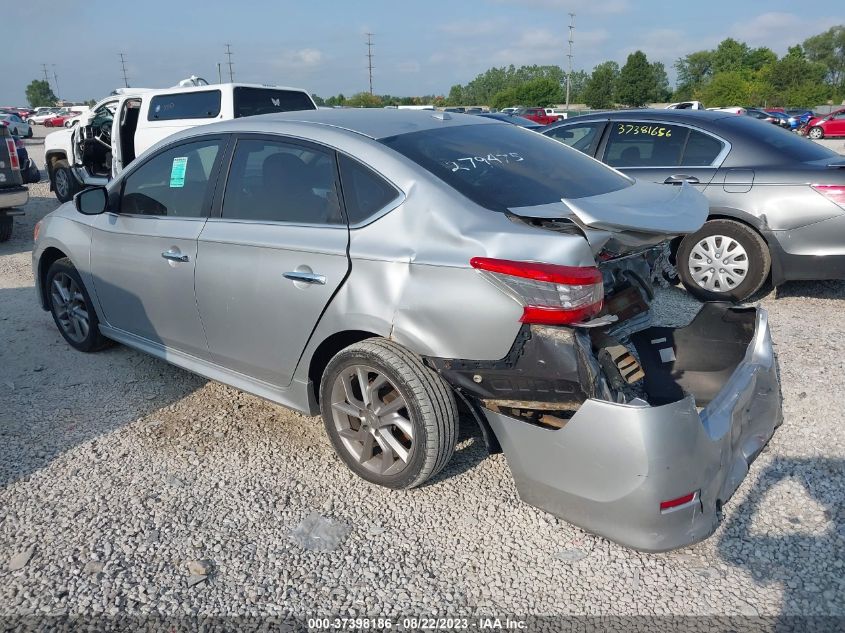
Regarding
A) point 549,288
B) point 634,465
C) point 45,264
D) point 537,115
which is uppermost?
point 549,288

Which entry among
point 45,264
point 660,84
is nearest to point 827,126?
point 45,264

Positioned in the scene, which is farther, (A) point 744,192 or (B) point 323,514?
(A) point 744,192

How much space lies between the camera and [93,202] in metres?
4.24

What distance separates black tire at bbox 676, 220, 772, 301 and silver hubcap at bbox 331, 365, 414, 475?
3395 millimetres

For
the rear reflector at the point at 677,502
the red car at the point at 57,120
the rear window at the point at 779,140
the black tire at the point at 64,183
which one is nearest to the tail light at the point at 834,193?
the rear window at the point at 779,140

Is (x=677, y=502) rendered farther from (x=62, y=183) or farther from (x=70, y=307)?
Answer: (x=62, y=183)

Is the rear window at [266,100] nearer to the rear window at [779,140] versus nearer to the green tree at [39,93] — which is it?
the rear window at [779,140]

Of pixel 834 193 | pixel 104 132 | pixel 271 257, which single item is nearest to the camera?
pixel 271 257

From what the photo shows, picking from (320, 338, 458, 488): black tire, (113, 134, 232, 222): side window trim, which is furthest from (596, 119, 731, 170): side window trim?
(320, 338, 458, 488): black tire

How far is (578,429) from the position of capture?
2477 millimetres

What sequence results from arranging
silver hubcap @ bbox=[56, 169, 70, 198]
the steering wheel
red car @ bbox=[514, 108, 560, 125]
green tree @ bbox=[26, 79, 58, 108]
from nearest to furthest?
1. the steering wheel
2. silver hubcap @ bbox=[56, 169, 70, 198]
3. red car @ bbox=[514, 108, 560, 125]
4. green tree @ bbox=[26, 79, 58, 108]

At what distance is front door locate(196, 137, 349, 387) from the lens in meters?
3.13

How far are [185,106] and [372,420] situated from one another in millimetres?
7943

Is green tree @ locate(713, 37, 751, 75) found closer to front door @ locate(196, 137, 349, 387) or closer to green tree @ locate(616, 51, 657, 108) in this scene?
green tree @ locate(616, 51, 657, 108)
